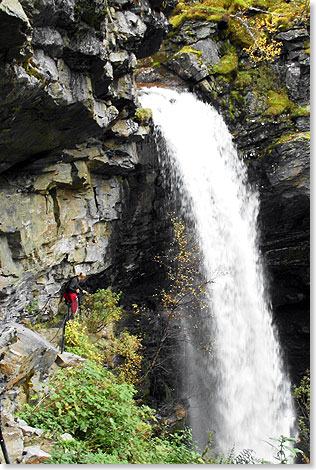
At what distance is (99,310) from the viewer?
11.7 metres

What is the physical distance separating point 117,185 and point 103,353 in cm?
545

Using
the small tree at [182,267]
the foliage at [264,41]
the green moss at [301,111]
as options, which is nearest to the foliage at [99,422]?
the small tree at [182,267]

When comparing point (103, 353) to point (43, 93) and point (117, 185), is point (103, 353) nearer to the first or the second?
point (117, 185)

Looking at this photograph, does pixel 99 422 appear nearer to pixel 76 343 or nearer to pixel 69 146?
pixel 76 343

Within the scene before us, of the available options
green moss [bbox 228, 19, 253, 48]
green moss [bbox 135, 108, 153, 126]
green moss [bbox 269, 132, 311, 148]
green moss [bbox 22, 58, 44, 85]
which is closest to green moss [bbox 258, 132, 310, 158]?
green moss [bbox 269, 132, 311, 148]

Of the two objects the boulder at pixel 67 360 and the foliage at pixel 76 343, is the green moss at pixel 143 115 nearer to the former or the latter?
the foliage at pixel 76 343

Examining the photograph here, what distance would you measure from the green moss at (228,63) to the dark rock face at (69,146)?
4980mm

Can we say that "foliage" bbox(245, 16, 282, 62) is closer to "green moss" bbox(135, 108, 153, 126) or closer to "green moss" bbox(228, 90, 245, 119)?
"green moss" bbox(228, 90, 245, 119)

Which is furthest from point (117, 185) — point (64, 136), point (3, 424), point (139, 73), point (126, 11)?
point (3, 424)

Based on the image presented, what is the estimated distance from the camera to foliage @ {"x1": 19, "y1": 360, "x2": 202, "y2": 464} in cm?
477

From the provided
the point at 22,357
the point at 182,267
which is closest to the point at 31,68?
the point at 22,357

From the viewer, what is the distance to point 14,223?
318 inches

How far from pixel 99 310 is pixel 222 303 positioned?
454cm

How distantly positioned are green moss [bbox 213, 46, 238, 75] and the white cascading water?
196cm
